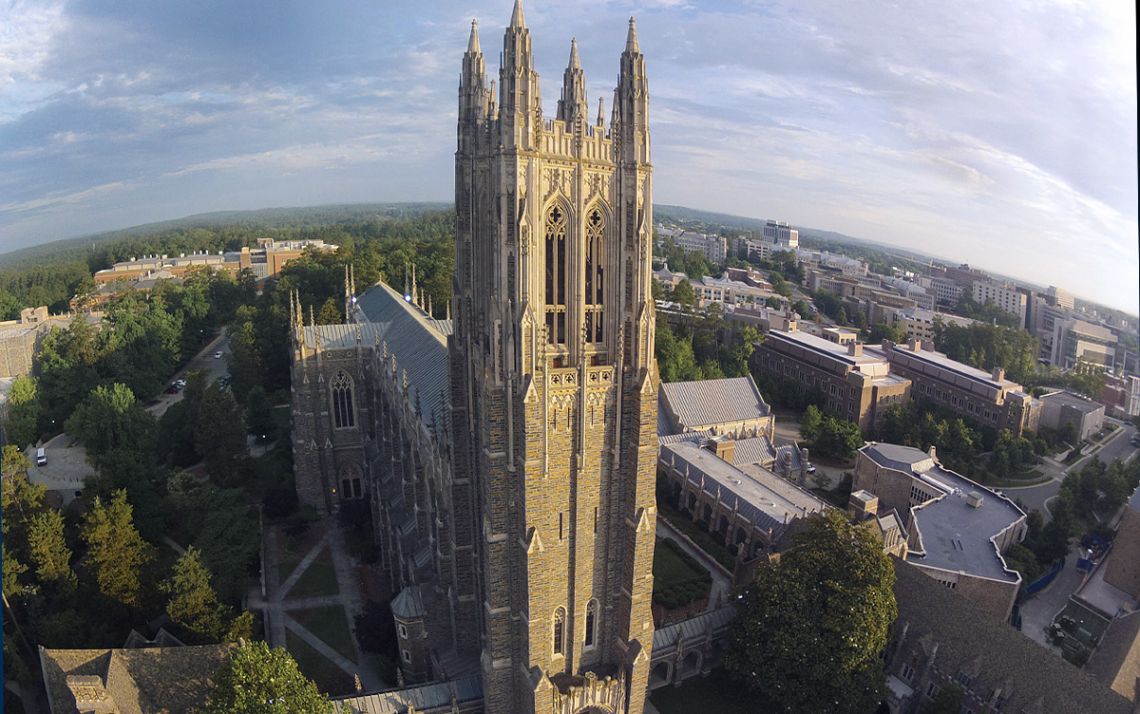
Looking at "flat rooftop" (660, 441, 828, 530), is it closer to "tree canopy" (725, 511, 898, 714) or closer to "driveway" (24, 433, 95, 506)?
"tree canopy" (725, 511, 898, 714)

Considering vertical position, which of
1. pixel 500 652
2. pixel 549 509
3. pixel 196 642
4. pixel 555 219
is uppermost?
pixel 555 219

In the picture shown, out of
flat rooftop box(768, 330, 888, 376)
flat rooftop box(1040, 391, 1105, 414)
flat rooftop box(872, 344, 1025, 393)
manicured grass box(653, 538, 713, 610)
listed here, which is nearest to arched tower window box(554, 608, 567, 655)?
manicured grass box(653, 538, 713, 610)

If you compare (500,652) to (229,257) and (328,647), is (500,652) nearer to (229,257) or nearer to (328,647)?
(328,647)

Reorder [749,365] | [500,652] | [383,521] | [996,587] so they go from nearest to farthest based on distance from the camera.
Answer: [500,652]
[996,587]
[383,521]
[749,365]

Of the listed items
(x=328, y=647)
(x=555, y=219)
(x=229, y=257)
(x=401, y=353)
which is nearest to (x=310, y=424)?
(x=401, y=353)

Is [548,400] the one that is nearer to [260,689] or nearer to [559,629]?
[559,629]

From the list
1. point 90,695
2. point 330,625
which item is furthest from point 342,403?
point 90,695

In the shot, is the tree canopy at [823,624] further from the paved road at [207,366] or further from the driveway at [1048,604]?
the paved road at [207,366]
